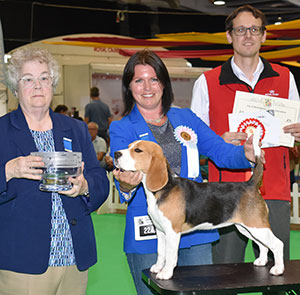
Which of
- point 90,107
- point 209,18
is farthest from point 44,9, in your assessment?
point 209,18

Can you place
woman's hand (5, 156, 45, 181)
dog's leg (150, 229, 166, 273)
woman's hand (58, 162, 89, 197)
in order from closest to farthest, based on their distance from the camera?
woman's hand (5, 156, 45, 181) < woman's hand (58, 162, 89, 197) < dog's leg (150, 229, 166, 273)

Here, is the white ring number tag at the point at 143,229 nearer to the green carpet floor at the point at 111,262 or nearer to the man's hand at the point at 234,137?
the man's hand at the point at 234,137

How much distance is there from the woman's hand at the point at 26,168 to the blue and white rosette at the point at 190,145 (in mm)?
915

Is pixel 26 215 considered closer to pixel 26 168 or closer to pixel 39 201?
pixel 39 201

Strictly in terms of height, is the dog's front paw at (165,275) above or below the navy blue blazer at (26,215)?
below

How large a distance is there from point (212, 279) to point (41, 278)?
87 centimetres

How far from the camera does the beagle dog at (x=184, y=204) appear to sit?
2365mm

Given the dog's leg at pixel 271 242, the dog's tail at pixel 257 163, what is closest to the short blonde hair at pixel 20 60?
the dog's tail at pixel 257 163

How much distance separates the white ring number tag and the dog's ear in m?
0.40

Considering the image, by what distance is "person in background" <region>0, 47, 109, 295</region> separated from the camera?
2.35 metres

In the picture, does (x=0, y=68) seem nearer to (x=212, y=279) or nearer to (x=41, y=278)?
(x=41, y=278)

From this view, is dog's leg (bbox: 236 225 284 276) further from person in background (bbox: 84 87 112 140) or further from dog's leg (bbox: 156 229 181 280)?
person in background (bbox: 84 87 112 140)

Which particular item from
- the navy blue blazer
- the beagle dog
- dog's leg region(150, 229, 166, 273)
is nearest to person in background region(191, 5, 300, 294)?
the beagle dog

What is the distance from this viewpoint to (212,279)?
2404 mm
